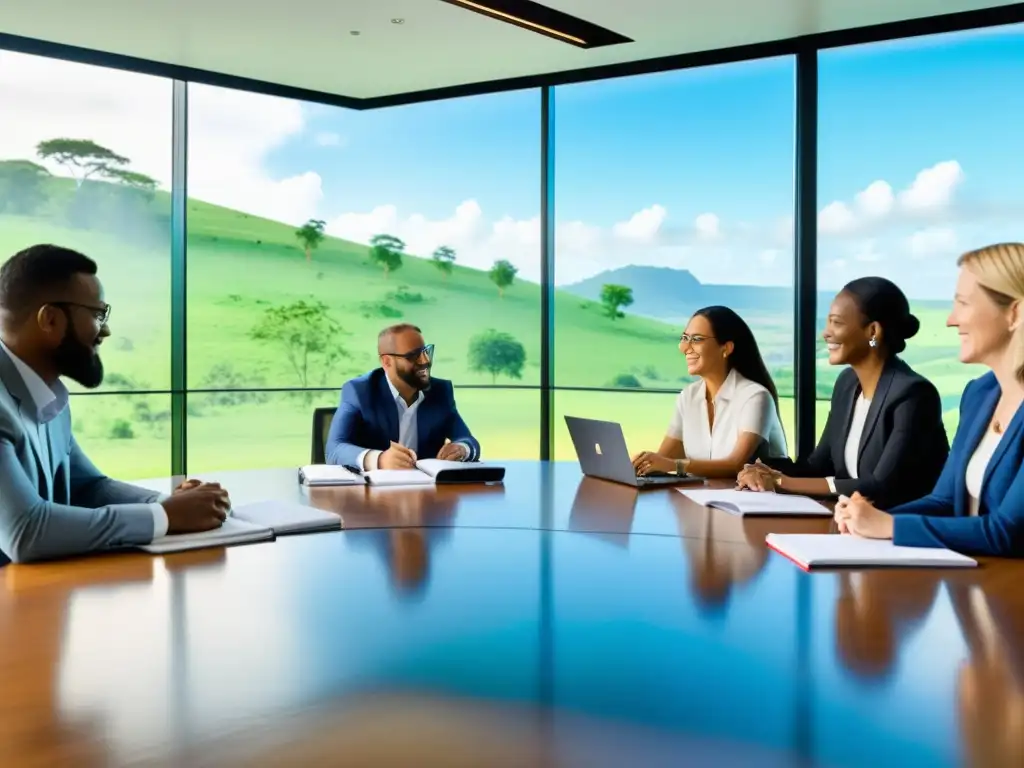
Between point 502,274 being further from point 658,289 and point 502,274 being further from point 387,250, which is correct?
point 387,250

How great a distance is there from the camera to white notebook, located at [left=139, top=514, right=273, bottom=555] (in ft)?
6.65

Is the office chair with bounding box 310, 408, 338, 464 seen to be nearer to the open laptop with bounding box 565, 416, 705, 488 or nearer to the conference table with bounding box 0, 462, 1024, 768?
the open laptop with bounding box 565, 416, 705, 488

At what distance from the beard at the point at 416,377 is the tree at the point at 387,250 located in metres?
8.20

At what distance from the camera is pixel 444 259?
36.8ft

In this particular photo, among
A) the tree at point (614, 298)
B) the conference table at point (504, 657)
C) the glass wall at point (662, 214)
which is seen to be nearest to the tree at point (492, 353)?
the glass wall at point (662, 214)

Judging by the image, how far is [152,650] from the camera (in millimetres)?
1380

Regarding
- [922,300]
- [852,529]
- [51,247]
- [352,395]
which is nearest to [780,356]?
[922,300]

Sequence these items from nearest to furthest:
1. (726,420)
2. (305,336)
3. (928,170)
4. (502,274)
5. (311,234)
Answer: (726,420) → (928,170) → (502,274) → (311,234) → (305,336)

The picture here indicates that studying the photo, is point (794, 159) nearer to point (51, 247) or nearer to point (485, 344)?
point (51, 247)

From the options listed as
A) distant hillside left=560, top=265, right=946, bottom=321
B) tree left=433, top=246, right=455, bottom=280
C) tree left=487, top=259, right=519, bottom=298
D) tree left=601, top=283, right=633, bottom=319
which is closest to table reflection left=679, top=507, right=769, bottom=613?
distant hillside left=560, top=265, right=946, bottom=321

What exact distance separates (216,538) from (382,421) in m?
1.69

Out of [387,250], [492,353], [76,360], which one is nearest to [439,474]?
[76,360]

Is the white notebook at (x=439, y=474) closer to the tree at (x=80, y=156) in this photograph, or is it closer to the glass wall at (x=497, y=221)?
the glass wall at (x=497, y=221)

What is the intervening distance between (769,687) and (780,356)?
5.18 meters
